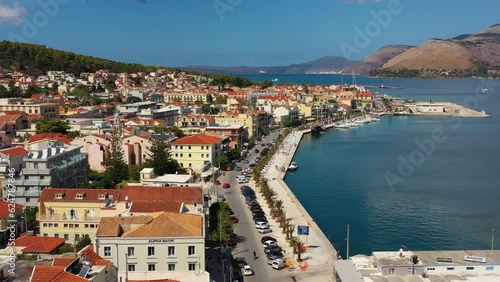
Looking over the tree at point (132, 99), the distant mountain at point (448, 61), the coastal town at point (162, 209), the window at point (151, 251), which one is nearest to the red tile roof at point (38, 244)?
the coastal town at point (162, 209)

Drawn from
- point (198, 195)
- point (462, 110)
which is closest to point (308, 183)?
point (198, 195)

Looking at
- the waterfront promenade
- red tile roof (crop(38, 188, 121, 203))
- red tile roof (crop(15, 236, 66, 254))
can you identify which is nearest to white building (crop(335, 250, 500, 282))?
the waterfront promenade

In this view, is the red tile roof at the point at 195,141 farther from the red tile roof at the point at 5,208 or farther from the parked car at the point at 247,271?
the parked car at the point at 247,271

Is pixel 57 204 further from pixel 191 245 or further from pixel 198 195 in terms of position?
pixel 191 245

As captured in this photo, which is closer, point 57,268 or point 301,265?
point 57,268

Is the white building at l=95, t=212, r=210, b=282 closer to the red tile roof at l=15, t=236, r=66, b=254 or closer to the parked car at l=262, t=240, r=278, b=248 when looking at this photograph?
the red tile roof at l=15, t=236, r=66, b=254

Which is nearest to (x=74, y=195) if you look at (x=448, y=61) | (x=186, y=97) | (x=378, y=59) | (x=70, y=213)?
(x=70, y=213)

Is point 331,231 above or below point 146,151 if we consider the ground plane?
below
